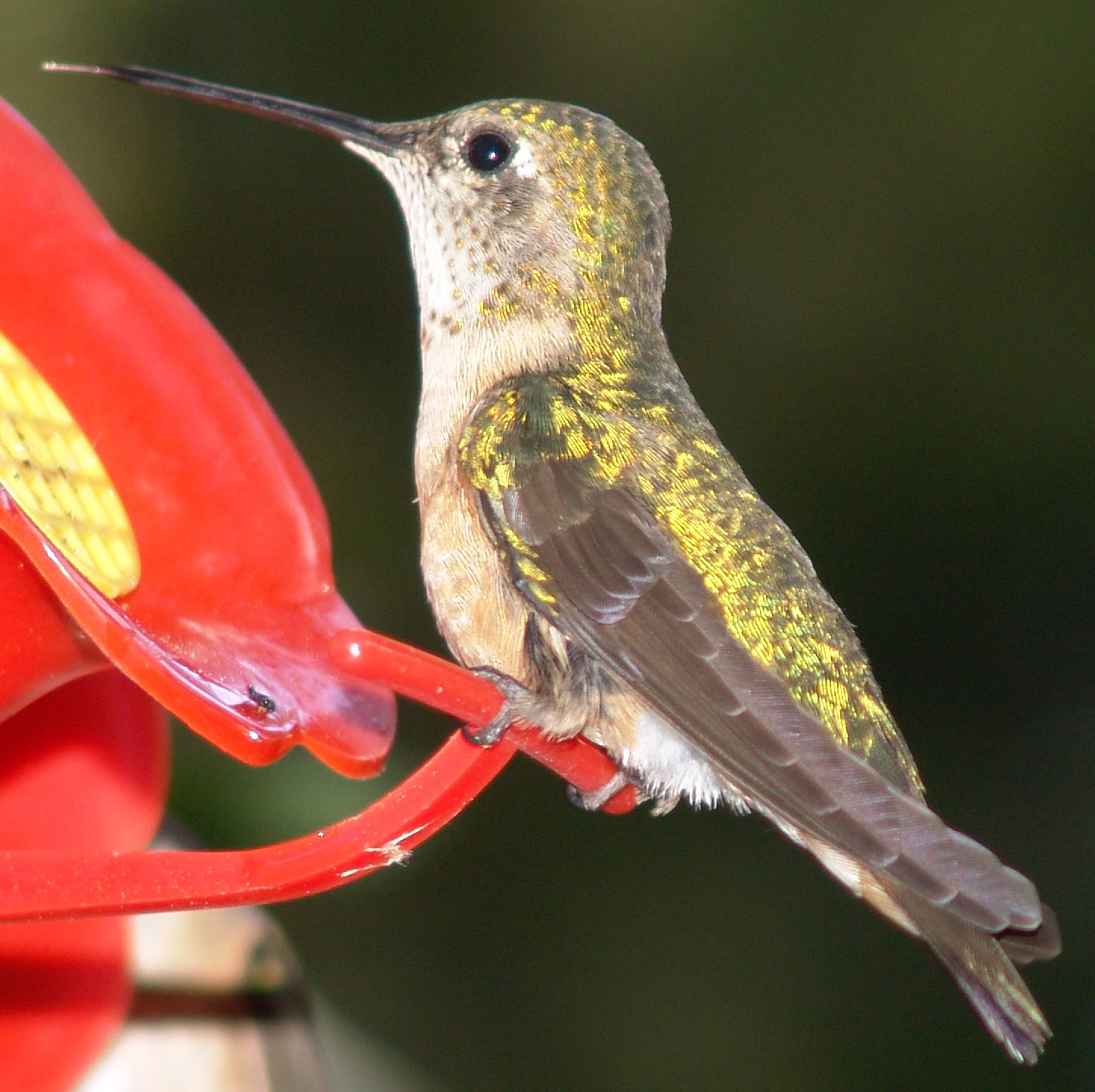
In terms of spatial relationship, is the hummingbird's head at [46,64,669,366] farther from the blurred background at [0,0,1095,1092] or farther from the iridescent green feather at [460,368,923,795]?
the blurred background at [0,0,1095,1092]

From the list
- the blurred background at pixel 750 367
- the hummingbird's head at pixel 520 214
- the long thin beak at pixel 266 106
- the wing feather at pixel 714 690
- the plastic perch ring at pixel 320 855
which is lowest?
the blurred background at pixel 750 367

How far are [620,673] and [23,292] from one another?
0.82 metres

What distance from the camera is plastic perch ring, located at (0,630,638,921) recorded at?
1215 mm

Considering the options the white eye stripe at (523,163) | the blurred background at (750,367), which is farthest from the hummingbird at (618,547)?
the blurred background at (750,367)

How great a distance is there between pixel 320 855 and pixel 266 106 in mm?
1008

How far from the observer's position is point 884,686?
591 cm

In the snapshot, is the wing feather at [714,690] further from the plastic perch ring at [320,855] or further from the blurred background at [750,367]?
the blurred background at [750,367]

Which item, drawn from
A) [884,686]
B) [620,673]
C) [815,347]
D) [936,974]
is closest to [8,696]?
[620,673]

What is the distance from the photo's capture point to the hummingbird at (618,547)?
165cm

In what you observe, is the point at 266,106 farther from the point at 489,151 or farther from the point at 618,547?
the point at 618,547

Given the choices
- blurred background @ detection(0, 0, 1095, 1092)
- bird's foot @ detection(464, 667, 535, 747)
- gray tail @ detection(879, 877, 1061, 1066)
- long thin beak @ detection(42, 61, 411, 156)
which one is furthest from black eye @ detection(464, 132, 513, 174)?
blurred background @ detection(0, 0, 1095, 1092)

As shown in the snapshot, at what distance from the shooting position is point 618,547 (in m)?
1.95

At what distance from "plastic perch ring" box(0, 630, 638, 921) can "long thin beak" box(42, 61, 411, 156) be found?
0.72 m

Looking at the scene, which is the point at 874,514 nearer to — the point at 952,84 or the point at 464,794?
the point at 952,84
